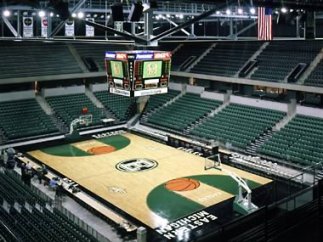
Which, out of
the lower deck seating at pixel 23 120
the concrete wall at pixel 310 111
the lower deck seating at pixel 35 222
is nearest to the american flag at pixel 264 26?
the concrete wall at pixel 310 111

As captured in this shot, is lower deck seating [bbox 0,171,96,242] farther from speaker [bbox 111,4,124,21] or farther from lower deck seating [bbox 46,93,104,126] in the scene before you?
lower deck seating [bbox 46,93,104,126]

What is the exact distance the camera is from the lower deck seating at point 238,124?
25739mm

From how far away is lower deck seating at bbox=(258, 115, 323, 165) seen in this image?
2186 centimetres

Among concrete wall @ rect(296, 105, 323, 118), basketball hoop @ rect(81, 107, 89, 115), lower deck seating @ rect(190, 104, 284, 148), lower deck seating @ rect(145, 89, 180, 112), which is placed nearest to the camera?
concrete wall @ rect(296, 105, 323, 118)

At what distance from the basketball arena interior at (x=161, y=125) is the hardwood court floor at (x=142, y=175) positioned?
0.32ft

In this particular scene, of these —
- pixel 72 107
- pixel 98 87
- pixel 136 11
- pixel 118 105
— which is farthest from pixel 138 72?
pixel 98 87

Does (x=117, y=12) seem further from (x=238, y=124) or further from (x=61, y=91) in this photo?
(x=61, y=91)

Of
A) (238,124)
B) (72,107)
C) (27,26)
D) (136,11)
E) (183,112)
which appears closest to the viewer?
(136,11)

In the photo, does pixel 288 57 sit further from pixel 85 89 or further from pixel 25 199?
pixel 25 199

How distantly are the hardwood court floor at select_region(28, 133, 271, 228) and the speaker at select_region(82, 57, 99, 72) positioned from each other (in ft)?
26.4

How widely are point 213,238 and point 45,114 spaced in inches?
868

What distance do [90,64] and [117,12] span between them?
22.3 meters

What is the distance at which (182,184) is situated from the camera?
20172 mm

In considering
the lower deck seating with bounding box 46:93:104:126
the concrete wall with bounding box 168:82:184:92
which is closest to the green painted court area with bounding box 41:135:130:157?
the lower deck seating with bounding box 46:93:104:126
